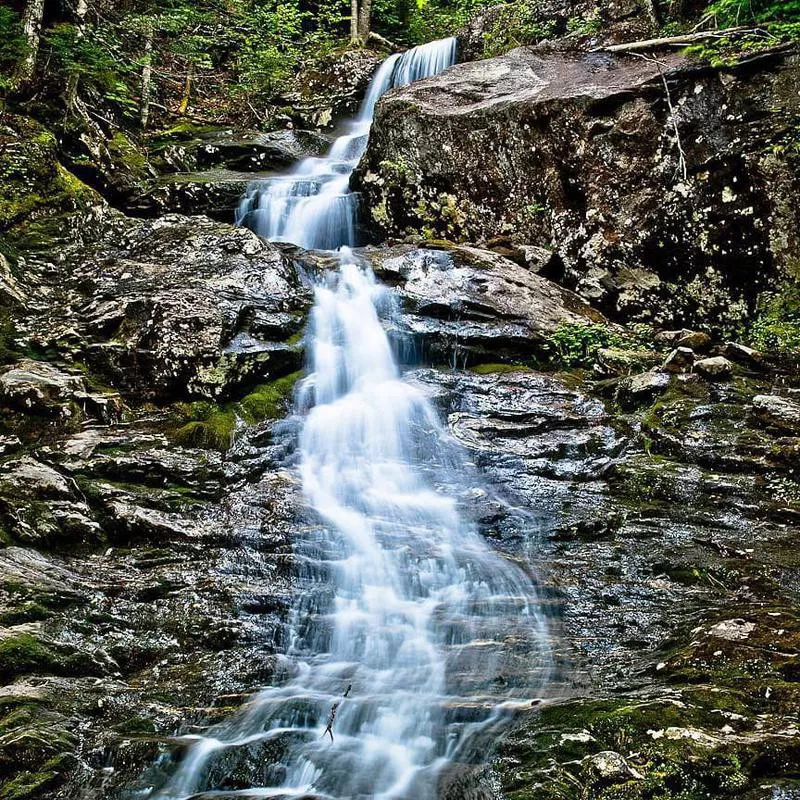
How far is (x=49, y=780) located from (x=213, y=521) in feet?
7.57

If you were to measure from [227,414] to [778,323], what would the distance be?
21.9 feet

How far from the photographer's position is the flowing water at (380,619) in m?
3.30

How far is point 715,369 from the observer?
681 cm

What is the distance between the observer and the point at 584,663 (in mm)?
3783

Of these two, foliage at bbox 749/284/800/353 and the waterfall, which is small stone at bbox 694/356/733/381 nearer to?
foliage at bbox 749/284/800/353

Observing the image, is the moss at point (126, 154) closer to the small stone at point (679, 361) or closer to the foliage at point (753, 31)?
the foliage at point (753, 31)

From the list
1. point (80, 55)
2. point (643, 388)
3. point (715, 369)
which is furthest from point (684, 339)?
point (80, 55)

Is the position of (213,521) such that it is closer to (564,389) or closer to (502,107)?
(564,389)

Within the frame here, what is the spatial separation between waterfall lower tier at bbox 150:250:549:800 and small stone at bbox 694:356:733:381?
2.77 m

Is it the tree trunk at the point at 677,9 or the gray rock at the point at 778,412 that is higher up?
the tree trunk at the point at 677,9

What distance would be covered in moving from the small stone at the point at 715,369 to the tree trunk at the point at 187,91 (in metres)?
13.9

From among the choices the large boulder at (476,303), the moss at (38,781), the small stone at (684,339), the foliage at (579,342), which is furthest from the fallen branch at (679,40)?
the moss at (38,781)

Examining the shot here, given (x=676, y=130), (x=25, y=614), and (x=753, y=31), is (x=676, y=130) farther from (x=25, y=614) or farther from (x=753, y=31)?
(x=25, y=614)

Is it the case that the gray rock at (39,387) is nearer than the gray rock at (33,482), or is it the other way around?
the gray rock at (33,482)
